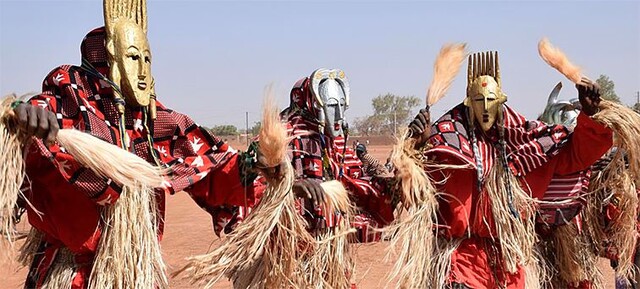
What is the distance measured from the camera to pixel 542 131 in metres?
5.49

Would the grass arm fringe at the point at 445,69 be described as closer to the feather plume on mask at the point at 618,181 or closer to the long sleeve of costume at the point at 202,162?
the feather plume on mask at the point at 618,181

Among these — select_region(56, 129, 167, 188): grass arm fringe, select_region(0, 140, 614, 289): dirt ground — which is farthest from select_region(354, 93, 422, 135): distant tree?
select_region(56, 129, 167, 188): grass arm fringe

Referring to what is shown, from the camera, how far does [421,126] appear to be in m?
5.05

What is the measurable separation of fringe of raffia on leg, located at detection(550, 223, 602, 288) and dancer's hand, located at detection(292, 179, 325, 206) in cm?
199

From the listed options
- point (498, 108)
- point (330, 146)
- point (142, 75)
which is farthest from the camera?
point (330, 146)

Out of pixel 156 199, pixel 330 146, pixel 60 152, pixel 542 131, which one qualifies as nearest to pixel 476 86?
pixel 542 131

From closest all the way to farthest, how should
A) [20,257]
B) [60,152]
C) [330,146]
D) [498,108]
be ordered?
[60,152]
[20,257]
[498,108]
[330,146]

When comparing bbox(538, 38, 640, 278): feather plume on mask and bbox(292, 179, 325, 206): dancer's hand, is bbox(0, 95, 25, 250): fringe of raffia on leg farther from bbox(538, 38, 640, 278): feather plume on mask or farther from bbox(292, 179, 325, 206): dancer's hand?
bbox(538, 38, 640, 278): feather plume on mask

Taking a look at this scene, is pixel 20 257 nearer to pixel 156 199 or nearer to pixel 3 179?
pixel 156 199

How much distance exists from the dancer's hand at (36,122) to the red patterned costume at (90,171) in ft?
0.76

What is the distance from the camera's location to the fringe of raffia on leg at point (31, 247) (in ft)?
14.6

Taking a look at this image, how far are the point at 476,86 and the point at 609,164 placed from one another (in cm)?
118

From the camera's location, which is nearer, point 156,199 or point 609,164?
point 156,199

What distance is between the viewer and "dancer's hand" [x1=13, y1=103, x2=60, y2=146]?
3.40m
